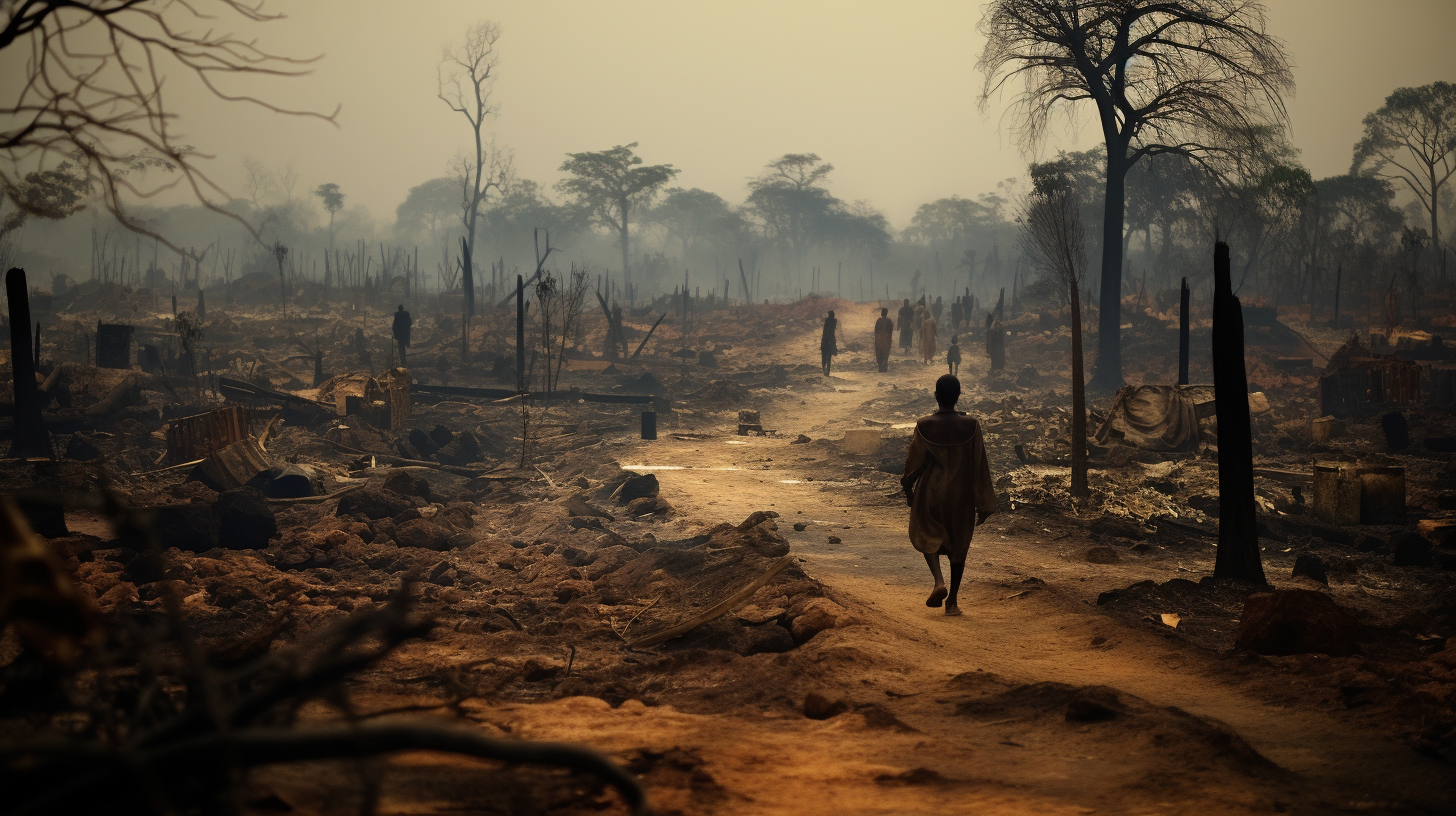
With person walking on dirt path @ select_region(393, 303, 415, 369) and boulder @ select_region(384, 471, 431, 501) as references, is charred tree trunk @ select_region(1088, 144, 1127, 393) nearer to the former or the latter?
boulder @ select_region(384, 471, 431, 501)

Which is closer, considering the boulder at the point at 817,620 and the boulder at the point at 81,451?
the boulder at the point at 817,620

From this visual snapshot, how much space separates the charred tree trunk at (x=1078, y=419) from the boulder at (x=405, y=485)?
808 centimetres

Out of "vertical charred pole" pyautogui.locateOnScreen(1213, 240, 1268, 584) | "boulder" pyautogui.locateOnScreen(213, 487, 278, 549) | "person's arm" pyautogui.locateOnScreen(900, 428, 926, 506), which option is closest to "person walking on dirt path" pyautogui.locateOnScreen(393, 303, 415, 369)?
"boulder" pyautogui.locateOnScreen(213, 487, 278, 549)

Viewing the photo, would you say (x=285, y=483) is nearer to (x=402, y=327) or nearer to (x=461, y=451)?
(x=461, y=451)

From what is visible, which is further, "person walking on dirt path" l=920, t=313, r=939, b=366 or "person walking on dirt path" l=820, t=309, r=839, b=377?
"person walking on dirt path" l=920, t=313, r=939, b=366


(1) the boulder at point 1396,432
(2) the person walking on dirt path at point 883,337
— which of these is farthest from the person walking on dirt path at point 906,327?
(1) the boulder at point 1396,432

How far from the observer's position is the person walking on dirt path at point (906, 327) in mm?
30844

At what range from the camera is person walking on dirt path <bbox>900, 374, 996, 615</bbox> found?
607 cm

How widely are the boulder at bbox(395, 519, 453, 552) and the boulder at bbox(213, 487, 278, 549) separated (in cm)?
122

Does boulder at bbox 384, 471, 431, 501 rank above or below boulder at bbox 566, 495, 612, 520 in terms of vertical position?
above

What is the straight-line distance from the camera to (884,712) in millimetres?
3969

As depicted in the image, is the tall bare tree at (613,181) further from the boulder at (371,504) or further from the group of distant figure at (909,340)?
the boulder at (371,504)

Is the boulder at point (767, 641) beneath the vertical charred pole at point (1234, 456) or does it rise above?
beneath

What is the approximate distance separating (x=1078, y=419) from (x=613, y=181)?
56470 millimetres
